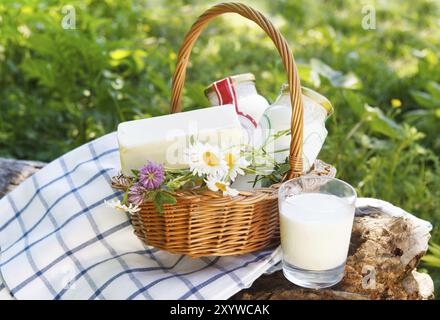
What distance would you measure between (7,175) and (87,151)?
1.12 feet

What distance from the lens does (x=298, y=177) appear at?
1.43 metres

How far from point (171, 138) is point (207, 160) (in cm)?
12

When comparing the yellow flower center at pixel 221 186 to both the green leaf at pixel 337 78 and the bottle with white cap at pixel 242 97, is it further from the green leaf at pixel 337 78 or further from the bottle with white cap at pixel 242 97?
the green leaf at pixel 337 78

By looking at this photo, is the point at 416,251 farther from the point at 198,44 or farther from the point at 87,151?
the point at 198,44

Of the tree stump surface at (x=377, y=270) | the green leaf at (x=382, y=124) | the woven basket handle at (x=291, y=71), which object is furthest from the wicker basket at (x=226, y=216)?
the green leaf at (x=382, y=124)

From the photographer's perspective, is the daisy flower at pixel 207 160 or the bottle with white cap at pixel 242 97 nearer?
the daisy flower at pixel 207 160

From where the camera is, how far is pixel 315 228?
4.46 ft

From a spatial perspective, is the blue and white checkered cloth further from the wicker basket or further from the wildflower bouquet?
the wildflower bouquet

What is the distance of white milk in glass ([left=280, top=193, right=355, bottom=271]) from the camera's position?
4.48 ft

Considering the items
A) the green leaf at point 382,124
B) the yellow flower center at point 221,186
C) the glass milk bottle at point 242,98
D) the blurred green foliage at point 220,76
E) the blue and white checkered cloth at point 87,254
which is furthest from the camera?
the blurred green foliage at point 220,76

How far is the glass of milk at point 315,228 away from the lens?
4.49 ft

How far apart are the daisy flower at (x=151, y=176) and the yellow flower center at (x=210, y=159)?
0.09m

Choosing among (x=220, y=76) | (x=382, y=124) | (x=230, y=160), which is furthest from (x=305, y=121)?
(x=220, y=76)
